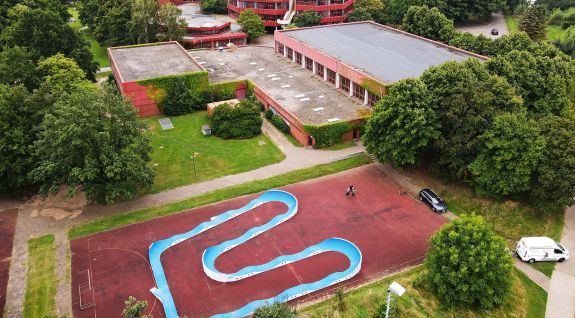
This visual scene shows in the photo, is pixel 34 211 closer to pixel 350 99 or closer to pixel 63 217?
pixel 63 217

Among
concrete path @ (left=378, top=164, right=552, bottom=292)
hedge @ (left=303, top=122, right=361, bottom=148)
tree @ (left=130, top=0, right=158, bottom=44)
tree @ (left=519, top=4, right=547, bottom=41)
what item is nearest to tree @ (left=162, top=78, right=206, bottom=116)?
hedge @ (left=303, top=122, right=361, bottom=148)

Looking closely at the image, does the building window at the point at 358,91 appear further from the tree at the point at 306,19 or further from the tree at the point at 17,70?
A: the tree at the point at 17,70

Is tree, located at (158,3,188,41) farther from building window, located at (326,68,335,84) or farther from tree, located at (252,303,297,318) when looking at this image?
tree, located at (252,303,297,318)

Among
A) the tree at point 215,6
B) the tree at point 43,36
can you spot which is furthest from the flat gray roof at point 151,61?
the tree at point 215,6

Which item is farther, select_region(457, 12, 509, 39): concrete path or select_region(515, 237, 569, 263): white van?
select_region(457, 12, 509, 39): concrete path

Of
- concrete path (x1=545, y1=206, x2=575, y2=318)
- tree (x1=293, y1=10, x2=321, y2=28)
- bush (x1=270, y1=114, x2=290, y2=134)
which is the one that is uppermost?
tree (x1=293, y1=10, x2=321, y2=28)

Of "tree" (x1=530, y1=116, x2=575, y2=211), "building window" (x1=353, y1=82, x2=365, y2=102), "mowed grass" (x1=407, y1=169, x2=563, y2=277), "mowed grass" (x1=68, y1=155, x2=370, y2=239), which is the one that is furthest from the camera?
"building window" (x1=353, y1=82, x2=365, y2=102)

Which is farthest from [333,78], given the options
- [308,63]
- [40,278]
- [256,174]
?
[40,278]
